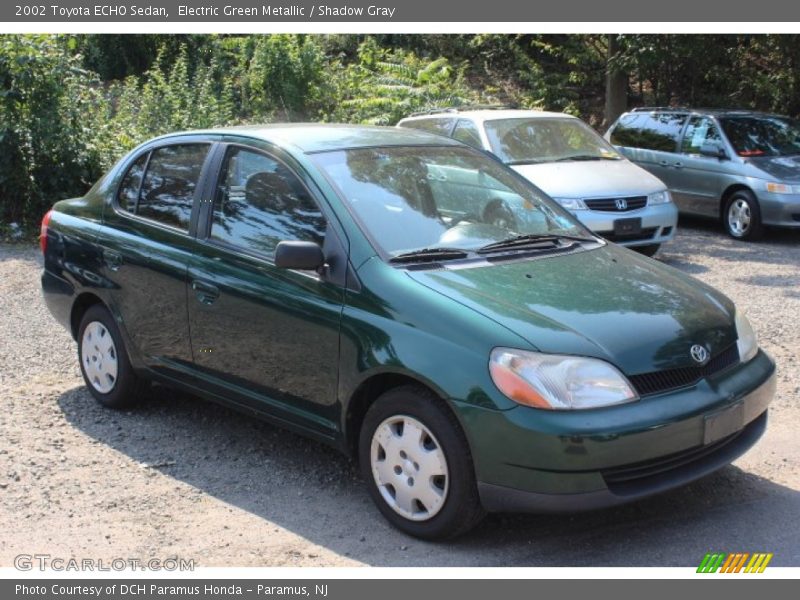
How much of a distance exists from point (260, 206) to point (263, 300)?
55 cm

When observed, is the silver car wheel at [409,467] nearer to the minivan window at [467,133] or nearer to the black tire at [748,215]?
the minivan window at [467,133]

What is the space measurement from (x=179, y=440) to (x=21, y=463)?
869 millimetres

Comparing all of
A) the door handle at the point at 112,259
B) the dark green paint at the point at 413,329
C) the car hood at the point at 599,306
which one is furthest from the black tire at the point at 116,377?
the car hood at the point at 599,306

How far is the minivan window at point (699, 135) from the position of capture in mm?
13055

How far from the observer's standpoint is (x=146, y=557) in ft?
14.3

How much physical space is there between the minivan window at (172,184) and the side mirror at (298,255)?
3.55 ft

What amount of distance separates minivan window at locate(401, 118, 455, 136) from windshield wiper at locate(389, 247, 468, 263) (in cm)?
678

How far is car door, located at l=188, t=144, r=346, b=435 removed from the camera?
188 inches

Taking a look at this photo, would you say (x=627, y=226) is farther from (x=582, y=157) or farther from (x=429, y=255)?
(x=429, y=255)

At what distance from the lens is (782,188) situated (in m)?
12.1

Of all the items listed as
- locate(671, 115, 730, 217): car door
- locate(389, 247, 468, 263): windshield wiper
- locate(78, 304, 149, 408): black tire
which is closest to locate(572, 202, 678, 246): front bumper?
locate(671, 115, 730, 217): car door

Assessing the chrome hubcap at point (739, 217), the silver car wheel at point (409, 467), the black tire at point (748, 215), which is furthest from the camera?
the chrome hubcap at point (739, 217)

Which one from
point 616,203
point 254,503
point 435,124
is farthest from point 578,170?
point 254,503

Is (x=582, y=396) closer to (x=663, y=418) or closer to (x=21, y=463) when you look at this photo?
(x=663, y=418)
